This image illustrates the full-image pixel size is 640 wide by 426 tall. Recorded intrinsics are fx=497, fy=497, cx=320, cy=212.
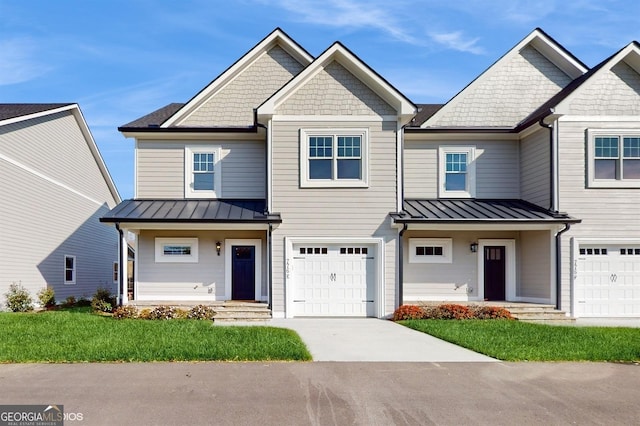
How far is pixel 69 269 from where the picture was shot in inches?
855

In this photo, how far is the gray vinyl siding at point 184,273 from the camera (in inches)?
631

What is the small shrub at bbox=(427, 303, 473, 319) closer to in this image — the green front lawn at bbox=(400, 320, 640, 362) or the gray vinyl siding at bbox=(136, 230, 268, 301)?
the green front lawn at bbox=(400, 320, 640, 362)

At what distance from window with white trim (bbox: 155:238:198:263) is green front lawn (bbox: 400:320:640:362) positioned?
7.08 meters

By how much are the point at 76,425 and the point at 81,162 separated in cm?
2031

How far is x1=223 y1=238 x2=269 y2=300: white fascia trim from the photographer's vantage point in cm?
1617

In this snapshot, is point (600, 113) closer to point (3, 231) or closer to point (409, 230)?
point (409, 230)

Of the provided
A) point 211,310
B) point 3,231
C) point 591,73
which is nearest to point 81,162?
point 3,231

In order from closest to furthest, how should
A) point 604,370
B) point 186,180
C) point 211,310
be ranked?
point 604,370 → point 211,310 → point 186,180

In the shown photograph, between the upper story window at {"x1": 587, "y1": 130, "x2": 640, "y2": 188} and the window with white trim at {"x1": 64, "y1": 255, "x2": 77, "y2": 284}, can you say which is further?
the window with white trim at {"x1": 64, "y1": 255, "x2": 77, "y2": 284}

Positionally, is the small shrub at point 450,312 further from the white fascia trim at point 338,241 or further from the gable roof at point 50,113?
the gable roof at point 50,113

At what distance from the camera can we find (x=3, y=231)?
16844 millimetres

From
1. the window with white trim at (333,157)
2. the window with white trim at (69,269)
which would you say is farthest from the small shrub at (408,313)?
the window with white trim at (69,269)

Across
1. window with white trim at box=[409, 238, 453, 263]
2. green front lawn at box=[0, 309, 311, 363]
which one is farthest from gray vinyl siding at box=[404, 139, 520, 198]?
green front lawn at box=[0, 309, 311, 363]

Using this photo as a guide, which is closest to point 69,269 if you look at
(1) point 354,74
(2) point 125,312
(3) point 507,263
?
(2) point 125,312
